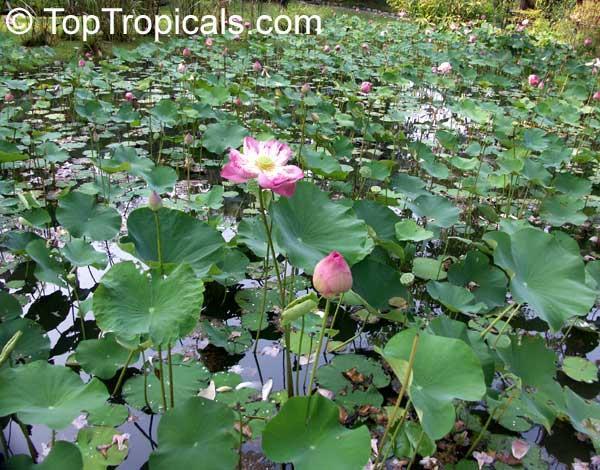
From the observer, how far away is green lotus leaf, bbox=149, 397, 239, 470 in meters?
1.01

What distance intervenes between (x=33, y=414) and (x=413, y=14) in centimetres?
1175

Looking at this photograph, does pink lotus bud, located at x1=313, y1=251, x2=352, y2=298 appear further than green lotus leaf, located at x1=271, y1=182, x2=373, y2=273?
No

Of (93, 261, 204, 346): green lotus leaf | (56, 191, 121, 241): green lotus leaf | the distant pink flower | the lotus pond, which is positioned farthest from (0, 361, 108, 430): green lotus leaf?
the distant pink flower

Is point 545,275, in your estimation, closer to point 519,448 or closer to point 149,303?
point 519,448

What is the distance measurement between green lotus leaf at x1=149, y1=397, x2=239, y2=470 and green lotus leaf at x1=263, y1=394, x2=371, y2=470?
4.1 inches

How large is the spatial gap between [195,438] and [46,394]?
290mm

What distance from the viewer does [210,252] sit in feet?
4.54

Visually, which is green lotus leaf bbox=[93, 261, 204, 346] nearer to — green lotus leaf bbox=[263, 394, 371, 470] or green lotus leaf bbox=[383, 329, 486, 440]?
green lotus leaf bbox=[263, 394, 371, 470]

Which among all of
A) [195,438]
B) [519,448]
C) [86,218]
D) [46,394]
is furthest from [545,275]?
[86,218]

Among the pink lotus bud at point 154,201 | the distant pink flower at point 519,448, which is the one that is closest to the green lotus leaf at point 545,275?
the distant pink flower at point 519,448

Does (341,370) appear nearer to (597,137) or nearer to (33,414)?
(33,414)

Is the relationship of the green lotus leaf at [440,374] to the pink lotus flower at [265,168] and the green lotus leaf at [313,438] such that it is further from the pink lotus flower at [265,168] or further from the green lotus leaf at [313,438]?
the pink lotus flower at [265,168]

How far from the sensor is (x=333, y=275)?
40.0 inches

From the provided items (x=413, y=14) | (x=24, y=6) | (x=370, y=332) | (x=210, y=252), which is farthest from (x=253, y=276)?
(x=413, y=14)
